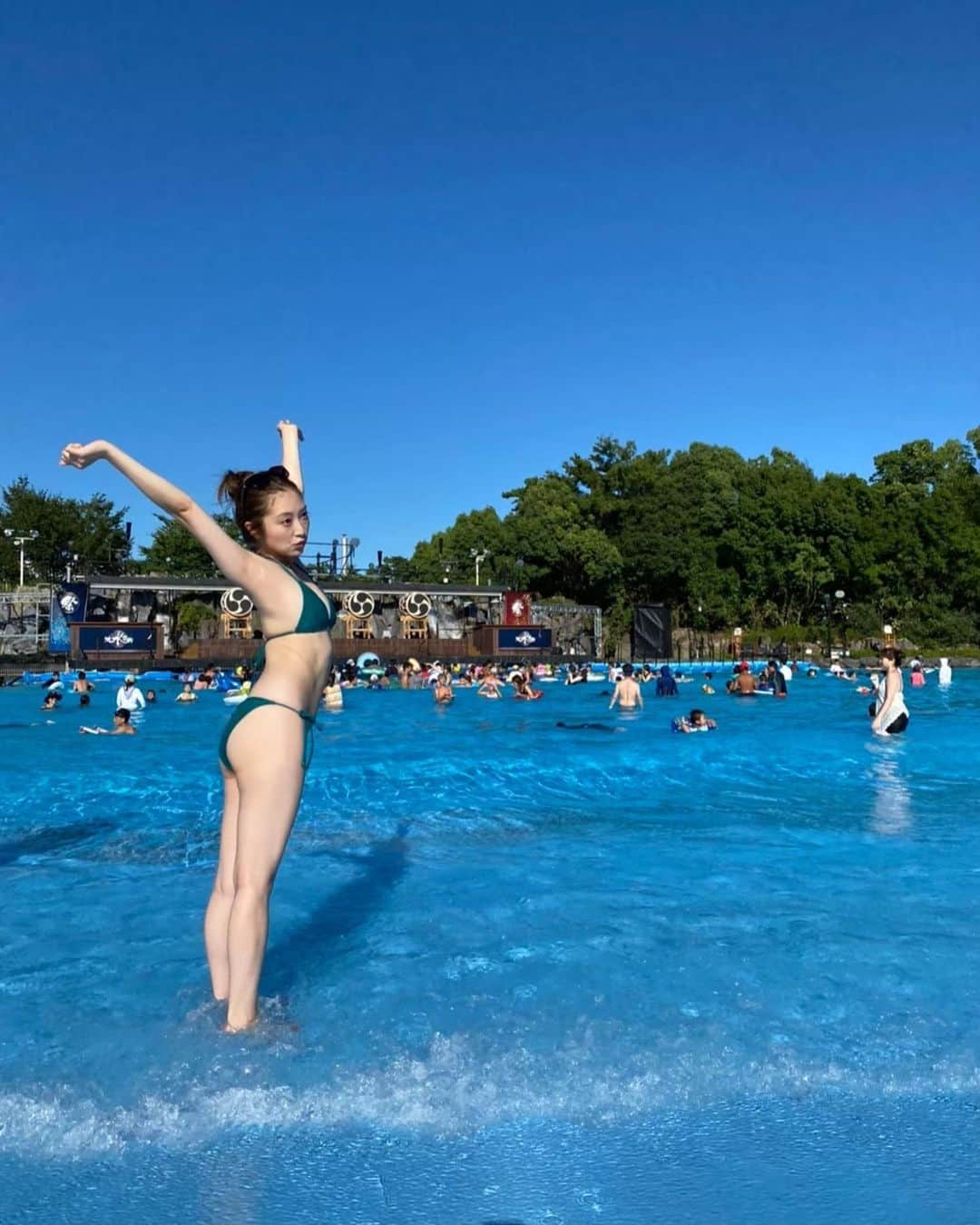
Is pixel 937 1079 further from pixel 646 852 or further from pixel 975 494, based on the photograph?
pixel 975 494

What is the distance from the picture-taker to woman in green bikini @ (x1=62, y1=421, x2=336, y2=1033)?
10.1 ft

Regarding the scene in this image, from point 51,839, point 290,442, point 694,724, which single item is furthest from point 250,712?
point 694,724

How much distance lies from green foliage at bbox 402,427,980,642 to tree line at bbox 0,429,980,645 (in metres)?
0.08

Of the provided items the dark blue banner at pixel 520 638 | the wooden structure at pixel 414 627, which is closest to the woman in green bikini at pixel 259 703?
the dark blue banner at pixel 520 638

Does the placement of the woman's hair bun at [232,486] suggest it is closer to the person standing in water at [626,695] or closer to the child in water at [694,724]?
the child in water at [694,724]

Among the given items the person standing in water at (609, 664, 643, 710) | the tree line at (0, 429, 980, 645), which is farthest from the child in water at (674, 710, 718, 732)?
the tree line at (0, 429, 980, 645)

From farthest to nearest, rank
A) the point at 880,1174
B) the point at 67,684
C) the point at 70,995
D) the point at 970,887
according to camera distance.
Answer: the point at 67,684 → the point at 970,887 → the point at 70,995 → the point at 880,1174

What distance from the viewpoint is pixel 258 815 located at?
3.08m

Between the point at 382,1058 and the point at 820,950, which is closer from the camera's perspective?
the point at 382,1058

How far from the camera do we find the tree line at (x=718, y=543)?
53.3 meters

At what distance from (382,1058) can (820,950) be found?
6.82ft

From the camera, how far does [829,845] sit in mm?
6539

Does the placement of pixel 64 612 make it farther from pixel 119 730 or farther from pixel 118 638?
pixel 119 730

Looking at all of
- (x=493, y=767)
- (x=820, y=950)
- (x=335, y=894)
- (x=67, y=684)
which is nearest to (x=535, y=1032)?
(x=820, y=950)
